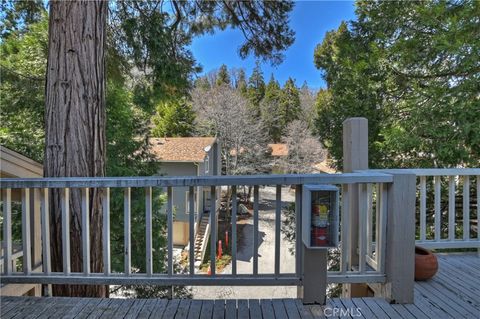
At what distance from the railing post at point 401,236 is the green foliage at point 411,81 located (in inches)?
174

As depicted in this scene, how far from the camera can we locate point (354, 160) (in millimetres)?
2809

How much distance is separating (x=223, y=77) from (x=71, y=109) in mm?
17544

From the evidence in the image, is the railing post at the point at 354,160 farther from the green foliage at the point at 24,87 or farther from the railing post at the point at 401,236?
the green foliage at the point at 24,87

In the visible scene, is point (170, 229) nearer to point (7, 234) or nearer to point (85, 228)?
point (85, 228)

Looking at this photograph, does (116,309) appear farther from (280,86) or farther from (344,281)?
(280,86)

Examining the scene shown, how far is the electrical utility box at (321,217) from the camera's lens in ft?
6.76

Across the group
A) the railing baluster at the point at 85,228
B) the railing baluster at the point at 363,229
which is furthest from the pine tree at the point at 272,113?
the railing baluster at the point at 85,228

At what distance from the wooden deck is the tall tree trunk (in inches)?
20.3

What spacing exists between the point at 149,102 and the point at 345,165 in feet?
14.1

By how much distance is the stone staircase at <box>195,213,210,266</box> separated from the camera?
12.8 meters

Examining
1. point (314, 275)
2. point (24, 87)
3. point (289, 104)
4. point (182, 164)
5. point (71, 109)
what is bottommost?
point (314, 275)

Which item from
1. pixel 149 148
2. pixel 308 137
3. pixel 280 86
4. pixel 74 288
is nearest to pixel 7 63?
pixel 149 148

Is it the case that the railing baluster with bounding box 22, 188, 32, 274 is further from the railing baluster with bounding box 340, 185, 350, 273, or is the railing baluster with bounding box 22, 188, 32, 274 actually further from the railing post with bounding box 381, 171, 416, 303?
the railing post with bounding box 381, 171, 416, 303
